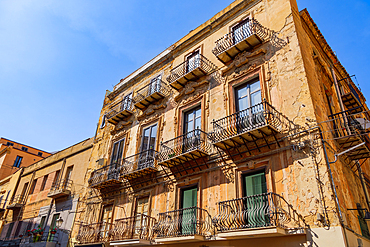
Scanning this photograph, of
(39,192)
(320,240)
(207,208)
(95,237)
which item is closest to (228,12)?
(207,208)

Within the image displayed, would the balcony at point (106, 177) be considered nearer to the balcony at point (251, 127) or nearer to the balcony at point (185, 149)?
the balcony at point (185, 149)

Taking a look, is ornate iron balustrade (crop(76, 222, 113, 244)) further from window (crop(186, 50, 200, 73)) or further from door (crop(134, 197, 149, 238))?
window (crop(186, 50, 200, 73))

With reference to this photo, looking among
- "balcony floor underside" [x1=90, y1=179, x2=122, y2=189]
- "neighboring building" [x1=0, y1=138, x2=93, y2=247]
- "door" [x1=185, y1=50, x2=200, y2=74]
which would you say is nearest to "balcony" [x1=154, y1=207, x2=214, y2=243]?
"balcony floor underside" [x1=90, y1=179, x2=122, y2=189]

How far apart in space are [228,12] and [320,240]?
1047 centimetres

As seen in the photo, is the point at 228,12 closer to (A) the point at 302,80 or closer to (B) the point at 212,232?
(A) the point at 302,80

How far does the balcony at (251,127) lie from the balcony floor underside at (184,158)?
29.5 inches

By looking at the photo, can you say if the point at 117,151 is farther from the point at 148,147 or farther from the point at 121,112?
the point at 148,147

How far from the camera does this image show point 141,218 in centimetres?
1217

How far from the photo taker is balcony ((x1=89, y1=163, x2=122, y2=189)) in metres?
14.1

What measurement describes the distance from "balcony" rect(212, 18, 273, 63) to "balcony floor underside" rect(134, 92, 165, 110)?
4015mm

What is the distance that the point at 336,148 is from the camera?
30.1 ft

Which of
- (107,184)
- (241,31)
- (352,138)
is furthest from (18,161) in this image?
(352,138)

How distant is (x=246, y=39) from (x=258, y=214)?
21.6ft

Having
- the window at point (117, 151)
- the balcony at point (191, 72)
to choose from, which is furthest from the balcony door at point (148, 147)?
the balcony at point (191, 72)
